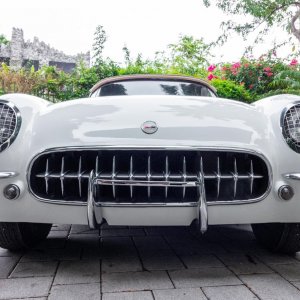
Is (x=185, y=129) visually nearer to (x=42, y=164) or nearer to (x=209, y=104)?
(x=209, y=104)

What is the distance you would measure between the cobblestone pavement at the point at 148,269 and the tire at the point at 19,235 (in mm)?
60

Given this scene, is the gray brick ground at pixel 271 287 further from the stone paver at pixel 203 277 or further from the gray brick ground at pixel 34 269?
the gray brick ground at pixel 34 269

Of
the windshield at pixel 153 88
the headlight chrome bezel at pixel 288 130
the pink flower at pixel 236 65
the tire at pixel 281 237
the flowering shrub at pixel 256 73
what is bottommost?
the tire at pixel 281 237

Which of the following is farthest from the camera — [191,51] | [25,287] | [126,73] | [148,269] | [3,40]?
[3,40]

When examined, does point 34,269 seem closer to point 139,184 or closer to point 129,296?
point 129,296

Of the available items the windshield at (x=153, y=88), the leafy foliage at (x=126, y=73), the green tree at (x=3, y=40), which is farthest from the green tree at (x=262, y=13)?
the green tree at (x=3, y=40)

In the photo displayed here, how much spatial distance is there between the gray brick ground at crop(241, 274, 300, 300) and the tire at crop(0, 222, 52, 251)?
1269 mm

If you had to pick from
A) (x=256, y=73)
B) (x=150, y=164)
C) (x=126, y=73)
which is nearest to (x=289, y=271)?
(x=150, y=164)

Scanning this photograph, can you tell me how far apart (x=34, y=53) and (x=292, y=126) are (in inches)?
984

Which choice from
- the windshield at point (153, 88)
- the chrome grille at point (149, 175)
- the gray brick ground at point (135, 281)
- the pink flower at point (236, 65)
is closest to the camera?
the gray brick ground at point (135, 281)

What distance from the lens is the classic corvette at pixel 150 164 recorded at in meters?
1.84

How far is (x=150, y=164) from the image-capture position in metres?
1.92

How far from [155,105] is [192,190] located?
0.50 meters

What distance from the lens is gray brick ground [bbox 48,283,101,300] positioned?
165 cm
